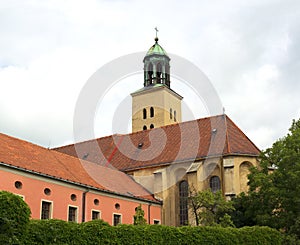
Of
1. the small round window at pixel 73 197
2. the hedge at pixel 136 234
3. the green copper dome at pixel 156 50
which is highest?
the green copper dome at pixel 156 50

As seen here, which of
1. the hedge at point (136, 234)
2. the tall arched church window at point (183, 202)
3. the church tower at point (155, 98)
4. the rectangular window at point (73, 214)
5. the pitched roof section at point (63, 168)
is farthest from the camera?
the church tower at point (155, 98)

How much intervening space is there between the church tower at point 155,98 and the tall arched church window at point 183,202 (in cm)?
1820

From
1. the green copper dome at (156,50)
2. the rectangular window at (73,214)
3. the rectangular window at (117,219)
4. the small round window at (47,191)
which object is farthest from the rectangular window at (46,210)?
the green copper dome at (156,50)

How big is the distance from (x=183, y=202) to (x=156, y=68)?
2654cm

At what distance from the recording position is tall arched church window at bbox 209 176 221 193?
127ft

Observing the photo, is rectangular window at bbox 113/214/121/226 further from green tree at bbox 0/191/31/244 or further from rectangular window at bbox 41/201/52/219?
green tree at bbox 0/191/31/244

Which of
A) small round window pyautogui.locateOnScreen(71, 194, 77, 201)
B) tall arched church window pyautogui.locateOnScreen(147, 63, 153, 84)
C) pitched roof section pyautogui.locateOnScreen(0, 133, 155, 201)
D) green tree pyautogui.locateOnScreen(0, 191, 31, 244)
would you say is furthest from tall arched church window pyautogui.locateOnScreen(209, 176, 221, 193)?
tall arched church window pyautogui.locateOnScreen(147, 63, 153, 84)

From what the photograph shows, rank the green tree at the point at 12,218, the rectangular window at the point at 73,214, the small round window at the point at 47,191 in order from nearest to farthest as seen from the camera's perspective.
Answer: the green tree at the point at 12,218, the small round window at the point at 47,191, the rectangular window at the point at 73,214

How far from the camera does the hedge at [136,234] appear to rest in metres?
19.1

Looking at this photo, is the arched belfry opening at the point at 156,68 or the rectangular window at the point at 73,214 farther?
the arched belfry opening at the point at 156,68

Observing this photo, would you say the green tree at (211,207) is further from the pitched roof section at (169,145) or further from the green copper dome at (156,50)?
the green copper dome at (156,50)

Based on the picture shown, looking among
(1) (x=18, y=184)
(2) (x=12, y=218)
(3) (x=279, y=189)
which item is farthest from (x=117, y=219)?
(2) (x=12, y=218)

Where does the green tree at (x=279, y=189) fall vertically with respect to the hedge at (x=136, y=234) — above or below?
above

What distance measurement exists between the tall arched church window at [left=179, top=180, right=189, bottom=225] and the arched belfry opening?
78.1ft
